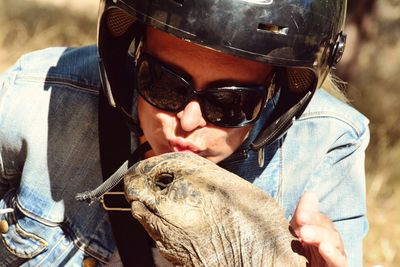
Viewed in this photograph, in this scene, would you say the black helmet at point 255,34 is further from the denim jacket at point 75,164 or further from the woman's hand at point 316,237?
the woman's hand at point 316,237

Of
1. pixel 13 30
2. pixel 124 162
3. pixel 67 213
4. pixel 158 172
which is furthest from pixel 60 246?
pixel 13 30

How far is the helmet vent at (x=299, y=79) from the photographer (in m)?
3.34

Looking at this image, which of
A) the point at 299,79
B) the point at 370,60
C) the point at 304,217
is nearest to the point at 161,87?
the point at 299,79

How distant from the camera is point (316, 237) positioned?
7.75ft

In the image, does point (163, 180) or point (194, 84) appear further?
point (194, 84)

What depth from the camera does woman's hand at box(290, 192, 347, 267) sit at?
2.35 m

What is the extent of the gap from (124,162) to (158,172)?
1171mm

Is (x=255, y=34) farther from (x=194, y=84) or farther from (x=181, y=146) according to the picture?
(x=181, y=146)

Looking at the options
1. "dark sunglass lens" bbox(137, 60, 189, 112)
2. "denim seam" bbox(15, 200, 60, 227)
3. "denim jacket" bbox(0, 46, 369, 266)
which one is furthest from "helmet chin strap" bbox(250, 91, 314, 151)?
"denim seam" bbox(15, 200, 60, 227)

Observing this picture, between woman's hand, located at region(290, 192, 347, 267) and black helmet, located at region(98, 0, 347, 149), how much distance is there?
2.37 ft

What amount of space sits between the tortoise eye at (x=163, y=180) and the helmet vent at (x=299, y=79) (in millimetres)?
1186

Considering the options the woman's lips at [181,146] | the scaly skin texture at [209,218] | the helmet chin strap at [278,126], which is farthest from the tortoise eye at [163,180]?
the helmet chin strap at [278,126]

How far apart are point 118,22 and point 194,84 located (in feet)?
2.14

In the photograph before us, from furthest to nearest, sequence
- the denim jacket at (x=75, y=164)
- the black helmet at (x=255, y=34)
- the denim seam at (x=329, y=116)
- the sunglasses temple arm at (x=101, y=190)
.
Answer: the denim seam at (x=329, y=116)
the denim jacket at (x=75, y=164)
the sunglasses temple arm at (x=101, y=190)
the black helmet at (x=255, y=34)
